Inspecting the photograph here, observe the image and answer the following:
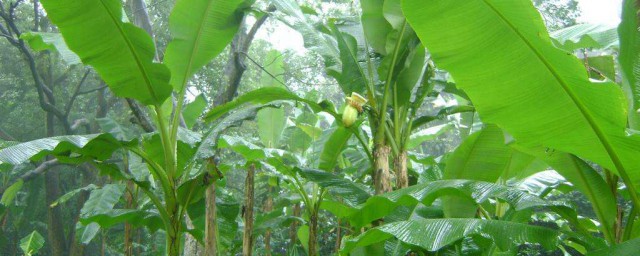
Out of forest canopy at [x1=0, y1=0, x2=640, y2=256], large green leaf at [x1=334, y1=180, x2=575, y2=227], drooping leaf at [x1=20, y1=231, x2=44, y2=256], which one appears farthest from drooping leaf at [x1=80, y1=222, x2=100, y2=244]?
large green leaf at [x1=334, y1=180, x2=575, y2=227]

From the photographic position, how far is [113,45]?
3.07 m

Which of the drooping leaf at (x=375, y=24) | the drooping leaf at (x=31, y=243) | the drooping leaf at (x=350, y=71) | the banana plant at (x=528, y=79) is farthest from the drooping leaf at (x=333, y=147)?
the drooping leaf at (x=31, y=243)

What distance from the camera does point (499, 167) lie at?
3.27m

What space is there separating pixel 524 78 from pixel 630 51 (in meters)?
0.46

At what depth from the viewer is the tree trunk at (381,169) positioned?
3158 mm

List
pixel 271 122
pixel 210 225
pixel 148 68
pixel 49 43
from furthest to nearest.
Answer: pixel 271 122 → pixel 49 43 → pixel 210 225 → pixel 148 68

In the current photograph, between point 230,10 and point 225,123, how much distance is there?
2.17 feet

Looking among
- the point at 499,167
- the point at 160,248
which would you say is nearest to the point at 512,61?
the point at 499,167

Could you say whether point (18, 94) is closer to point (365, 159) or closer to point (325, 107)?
point (365, 159)

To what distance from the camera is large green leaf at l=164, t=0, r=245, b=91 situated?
11.4 ft

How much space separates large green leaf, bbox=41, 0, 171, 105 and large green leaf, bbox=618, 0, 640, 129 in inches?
82.5

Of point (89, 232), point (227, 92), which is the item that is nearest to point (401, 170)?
point (227, 92)

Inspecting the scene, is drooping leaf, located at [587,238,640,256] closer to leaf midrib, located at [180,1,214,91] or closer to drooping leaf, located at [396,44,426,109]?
drooping leaf, located at [396,44,426,109]

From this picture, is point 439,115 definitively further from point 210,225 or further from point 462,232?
point 210,225
